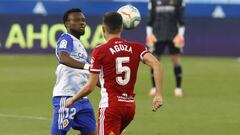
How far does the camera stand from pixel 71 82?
968cm

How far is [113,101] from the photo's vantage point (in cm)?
854

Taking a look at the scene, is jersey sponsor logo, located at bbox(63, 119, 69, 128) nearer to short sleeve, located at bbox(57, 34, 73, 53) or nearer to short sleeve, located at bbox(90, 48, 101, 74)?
short sleeve, located at bbox(57, 34, 73, 53)

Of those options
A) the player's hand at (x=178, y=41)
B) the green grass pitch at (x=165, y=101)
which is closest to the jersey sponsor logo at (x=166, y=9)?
the player's hand at (x=178, y=41)

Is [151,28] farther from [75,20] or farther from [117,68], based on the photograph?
[117,68]

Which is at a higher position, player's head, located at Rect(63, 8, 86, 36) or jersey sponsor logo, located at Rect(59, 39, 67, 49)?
player's head, located at Rect(63, 8, 86, 36)

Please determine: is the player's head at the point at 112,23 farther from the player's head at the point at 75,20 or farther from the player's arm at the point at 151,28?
the player's arm at the point at 151,28

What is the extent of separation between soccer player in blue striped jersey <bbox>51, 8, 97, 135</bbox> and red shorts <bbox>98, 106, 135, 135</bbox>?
3.64 ft

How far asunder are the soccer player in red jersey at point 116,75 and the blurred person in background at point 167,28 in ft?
31.3

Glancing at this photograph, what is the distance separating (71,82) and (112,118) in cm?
137

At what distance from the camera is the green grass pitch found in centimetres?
1296

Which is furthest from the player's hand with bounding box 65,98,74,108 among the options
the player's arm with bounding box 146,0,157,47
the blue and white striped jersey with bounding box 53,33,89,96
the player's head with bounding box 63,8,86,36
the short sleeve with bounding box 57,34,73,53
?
the player's arm with bounding box 146,0,157,47

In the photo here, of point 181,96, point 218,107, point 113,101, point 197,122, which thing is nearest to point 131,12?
point 113,101

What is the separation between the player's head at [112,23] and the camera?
8289mm

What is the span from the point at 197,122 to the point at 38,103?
4.00m
